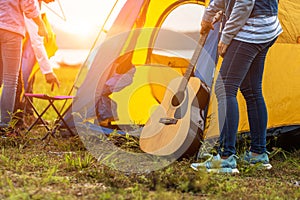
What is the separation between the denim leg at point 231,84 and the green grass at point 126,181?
262 millimetres

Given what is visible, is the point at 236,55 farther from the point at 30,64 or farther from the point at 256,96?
the point at 30,64

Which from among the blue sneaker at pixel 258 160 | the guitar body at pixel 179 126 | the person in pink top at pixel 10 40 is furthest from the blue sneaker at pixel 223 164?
the person in pink top at pixel 10 40

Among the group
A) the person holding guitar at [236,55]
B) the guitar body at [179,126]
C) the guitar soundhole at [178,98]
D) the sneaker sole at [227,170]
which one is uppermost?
the person holding guitar at [236,55]

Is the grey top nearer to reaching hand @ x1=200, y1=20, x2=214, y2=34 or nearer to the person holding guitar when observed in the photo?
the person holding guitar

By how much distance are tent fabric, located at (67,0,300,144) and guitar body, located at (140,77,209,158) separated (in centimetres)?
10

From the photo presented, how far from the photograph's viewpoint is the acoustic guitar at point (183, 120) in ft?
13.0

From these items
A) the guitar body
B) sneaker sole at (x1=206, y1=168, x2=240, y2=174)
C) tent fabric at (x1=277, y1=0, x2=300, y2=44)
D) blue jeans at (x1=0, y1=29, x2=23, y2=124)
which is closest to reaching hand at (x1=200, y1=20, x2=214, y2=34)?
the guitar body

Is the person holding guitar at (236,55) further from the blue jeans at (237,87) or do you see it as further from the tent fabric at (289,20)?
the tent fabric at (289,20)

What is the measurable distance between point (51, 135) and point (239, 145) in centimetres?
161

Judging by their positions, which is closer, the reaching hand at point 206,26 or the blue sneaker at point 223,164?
the blue sneaker at point 223,164

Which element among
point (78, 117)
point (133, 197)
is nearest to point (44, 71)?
point (78, 117)

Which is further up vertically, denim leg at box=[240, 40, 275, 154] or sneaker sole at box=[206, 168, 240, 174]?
denim leg at box=[240, 40, 275, 154]

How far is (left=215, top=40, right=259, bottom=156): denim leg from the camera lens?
3.54m

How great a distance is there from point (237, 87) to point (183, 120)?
564mm
